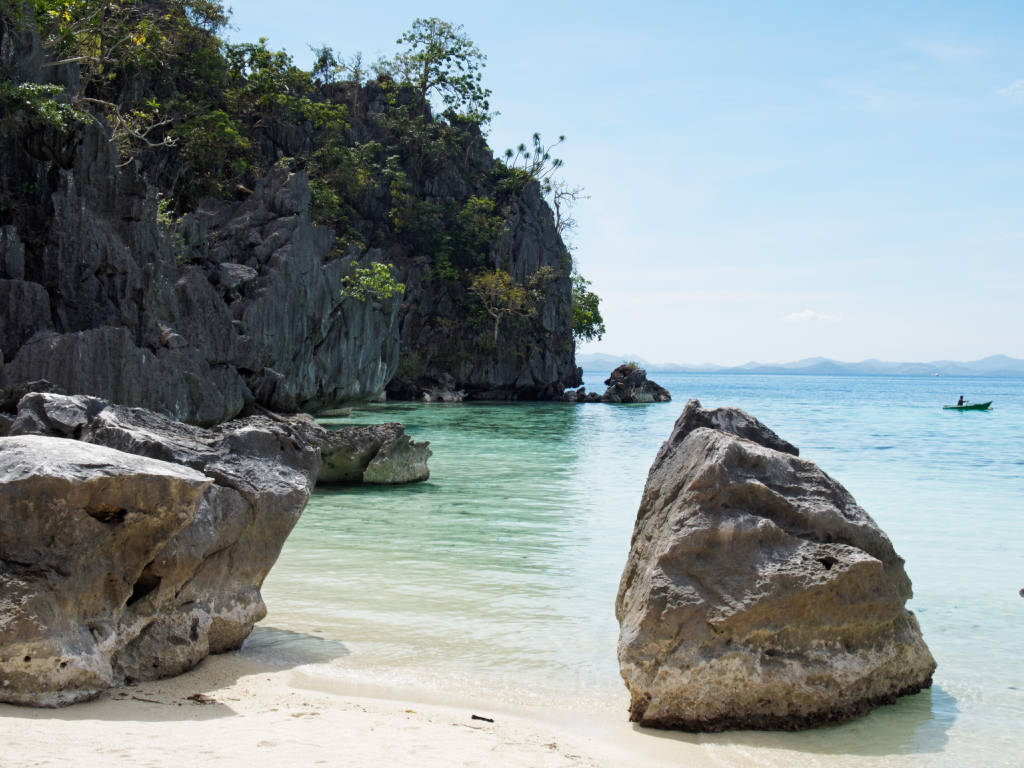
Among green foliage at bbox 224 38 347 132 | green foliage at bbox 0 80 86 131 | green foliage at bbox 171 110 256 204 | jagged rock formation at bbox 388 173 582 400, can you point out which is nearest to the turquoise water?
green foliage at bbox 0 80 86 131

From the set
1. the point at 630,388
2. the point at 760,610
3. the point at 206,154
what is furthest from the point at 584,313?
the point at 760,610

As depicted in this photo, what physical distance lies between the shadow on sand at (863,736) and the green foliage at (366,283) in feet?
90.1

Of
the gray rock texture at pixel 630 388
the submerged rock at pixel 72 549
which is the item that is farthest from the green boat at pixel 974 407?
the submerged rock at pixel 72 549

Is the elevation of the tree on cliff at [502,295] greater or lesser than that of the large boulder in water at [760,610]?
greater

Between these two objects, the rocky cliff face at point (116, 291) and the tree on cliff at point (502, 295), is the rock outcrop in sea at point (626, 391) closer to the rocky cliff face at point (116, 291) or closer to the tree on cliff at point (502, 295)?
the tree on cliff at point (502, 295)

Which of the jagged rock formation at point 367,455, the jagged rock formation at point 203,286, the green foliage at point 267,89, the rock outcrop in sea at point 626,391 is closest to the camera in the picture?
the jagged rock formation at point 367,455

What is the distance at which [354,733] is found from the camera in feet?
13.6

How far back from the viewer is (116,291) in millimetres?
17453

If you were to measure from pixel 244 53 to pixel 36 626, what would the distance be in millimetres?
37972

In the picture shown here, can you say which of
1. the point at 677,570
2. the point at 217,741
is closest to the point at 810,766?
the point at 677,570

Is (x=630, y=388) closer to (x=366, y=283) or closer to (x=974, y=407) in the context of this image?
(x=974, y=407)

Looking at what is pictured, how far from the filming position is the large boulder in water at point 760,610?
183 inches

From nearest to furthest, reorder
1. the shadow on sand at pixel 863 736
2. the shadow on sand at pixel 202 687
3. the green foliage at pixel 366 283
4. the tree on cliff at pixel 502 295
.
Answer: the shadow on sand at pixel 202 687 < the shadow on sand at pixel 863 736 < the green foliage at pixel 366 283 < the tree on cliff at pixel 502 295

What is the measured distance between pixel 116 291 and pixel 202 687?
14.5m
